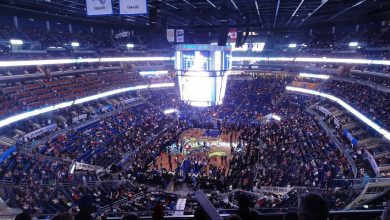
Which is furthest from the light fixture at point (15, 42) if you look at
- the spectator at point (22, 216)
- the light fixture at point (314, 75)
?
the light fixture at point (314, 75)

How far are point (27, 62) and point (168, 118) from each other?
1536 cm

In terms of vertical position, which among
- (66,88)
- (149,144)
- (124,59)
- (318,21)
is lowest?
(149,144)

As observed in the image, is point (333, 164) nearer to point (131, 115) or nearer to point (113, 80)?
point (131, 115)

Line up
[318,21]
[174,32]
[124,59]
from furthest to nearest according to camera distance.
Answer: [124,59]
[318,21]
[174,32]

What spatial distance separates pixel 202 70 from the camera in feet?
72.2

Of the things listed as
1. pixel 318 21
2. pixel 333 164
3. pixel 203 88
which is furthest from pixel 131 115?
pixel 318 21

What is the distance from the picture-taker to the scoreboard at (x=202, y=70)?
21781mm

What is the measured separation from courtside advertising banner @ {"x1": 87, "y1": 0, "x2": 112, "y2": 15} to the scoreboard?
36.0 feet

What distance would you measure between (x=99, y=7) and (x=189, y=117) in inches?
1011

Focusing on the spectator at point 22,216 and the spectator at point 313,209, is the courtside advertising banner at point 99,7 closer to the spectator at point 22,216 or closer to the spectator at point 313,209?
the spectator at point 22,216

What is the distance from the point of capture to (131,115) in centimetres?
3438

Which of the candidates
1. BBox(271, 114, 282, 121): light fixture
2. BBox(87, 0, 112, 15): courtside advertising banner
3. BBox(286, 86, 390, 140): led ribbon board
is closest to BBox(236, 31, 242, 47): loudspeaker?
BBox(87, 0, 112, 15): courtside advertising banner

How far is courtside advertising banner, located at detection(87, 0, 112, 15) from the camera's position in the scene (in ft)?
36.3

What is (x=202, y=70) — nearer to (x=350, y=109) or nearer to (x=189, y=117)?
(x=350, y=109)
